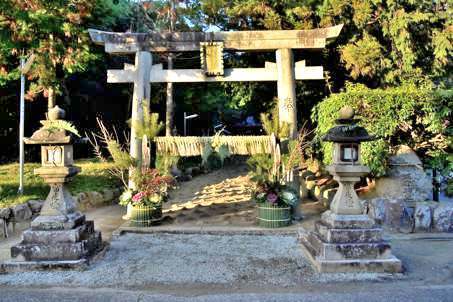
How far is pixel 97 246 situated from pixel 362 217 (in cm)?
371

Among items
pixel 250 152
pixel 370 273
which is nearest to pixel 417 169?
pixel 250 152

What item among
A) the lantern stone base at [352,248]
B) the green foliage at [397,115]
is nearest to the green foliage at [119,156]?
the green foliage at [397,115]

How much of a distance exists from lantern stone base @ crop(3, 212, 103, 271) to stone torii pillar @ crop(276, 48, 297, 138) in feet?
15.1

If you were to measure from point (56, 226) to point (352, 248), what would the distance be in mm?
3845

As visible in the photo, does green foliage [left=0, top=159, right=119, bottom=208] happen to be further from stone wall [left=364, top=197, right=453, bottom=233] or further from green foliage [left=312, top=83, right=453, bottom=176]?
stone wall [left=364, top=197, right=453, bottom=233]

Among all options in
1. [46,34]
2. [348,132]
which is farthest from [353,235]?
[46,34]

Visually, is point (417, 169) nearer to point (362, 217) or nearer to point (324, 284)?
point (362, 217)

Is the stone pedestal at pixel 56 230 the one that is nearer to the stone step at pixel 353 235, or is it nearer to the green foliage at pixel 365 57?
the stone step at pixel 353 235

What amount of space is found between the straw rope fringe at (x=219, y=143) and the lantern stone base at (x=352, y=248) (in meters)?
2.86

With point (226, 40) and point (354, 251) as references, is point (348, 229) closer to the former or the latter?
point (354, 251)

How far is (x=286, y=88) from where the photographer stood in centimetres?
781

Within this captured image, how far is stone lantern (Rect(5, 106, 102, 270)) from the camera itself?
187 inches

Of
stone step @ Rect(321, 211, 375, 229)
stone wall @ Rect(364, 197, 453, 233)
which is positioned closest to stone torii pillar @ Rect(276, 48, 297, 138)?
stone wall @ Rect(364, 197, 453, 233)

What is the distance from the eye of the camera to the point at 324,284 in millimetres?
4219
